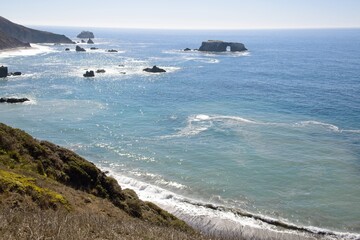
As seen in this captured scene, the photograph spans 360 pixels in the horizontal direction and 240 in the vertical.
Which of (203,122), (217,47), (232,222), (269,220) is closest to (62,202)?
(232,222)

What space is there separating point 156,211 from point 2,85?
7100 centimetres

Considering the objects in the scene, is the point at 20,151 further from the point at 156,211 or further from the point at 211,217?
the point at 211,217

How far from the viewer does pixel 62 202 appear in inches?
628

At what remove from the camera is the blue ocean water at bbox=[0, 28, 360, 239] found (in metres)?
28.9

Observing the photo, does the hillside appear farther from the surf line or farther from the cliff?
the cliff

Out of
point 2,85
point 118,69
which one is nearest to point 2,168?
point 2,85

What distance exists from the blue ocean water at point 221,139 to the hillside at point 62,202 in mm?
7892

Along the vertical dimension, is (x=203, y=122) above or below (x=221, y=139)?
above

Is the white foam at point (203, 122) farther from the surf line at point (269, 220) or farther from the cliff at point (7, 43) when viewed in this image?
the cliff at point (7, 43)

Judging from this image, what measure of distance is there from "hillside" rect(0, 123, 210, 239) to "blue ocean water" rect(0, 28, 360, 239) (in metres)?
7.89

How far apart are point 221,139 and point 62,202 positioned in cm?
3128

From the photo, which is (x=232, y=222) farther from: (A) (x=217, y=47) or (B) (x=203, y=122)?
(A) (x=217, y=47)

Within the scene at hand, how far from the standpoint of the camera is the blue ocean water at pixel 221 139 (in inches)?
1136

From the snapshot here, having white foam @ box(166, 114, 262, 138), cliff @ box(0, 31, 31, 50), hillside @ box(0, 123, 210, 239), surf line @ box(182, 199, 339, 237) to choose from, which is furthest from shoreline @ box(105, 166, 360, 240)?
cliff @ box(0, 31, 31, 50)
